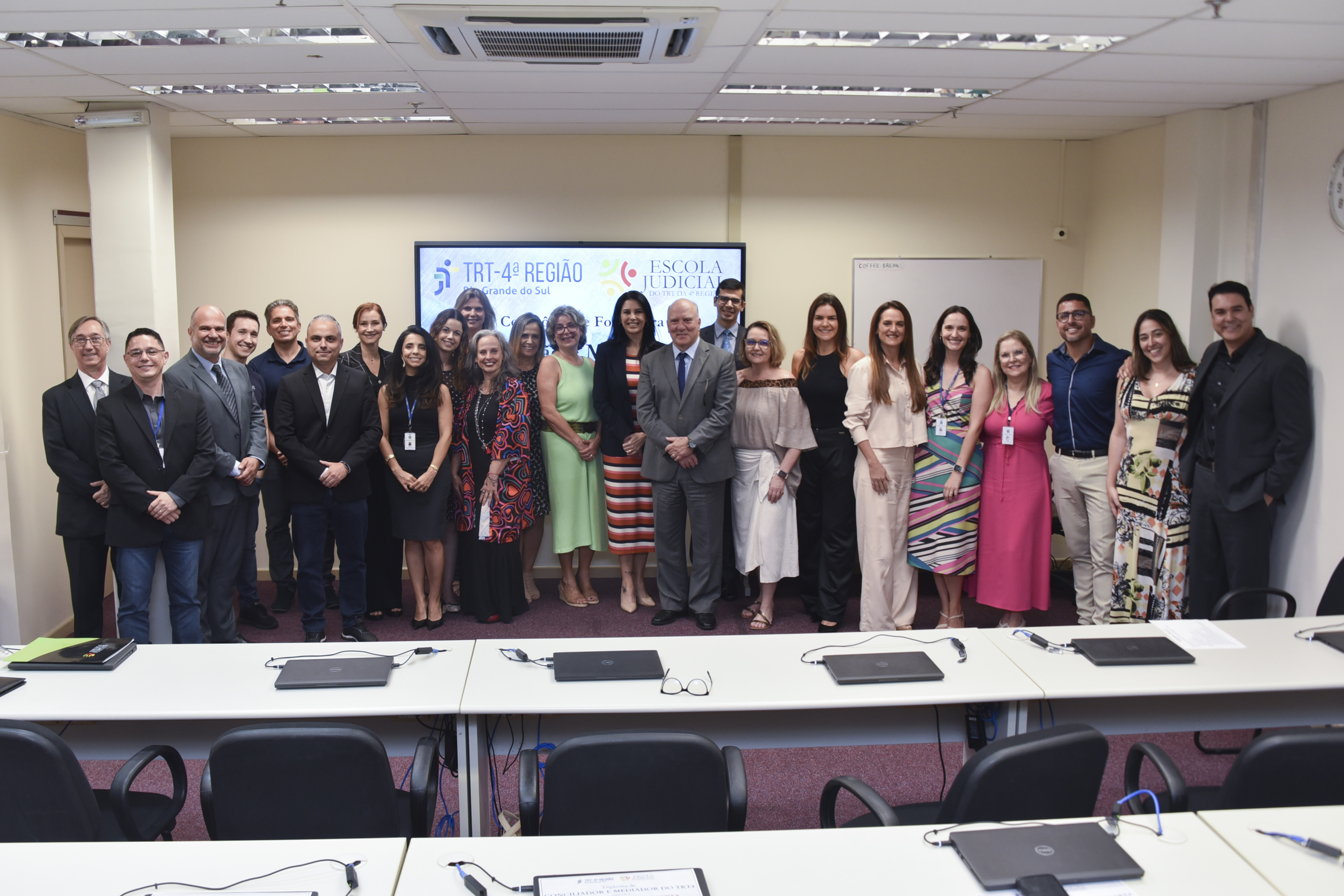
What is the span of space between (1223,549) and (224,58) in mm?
4803

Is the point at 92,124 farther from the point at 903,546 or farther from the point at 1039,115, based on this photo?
the point at 1039,115

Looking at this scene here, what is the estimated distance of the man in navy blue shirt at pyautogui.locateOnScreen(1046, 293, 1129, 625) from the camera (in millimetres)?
4590

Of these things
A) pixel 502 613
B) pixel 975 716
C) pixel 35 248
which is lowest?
pixel 502 613

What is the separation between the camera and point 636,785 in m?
2.01

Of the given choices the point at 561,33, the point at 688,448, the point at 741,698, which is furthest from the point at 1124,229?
the point at 741,698

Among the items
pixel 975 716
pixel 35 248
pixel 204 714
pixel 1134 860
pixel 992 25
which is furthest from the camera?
pixel 35 248

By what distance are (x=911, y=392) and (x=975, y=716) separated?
7.06 feet

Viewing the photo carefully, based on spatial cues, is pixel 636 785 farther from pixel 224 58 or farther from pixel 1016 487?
pixel 224 58

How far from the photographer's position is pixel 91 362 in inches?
163

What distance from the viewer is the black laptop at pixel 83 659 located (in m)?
2.69

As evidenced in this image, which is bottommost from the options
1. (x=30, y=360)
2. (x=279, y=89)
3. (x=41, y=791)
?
(x=41, y=791)

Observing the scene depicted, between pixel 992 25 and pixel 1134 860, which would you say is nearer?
pixel 1134 860

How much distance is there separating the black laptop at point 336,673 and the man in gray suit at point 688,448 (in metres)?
2.37

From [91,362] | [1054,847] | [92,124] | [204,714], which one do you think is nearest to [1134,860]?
[1054,847]
